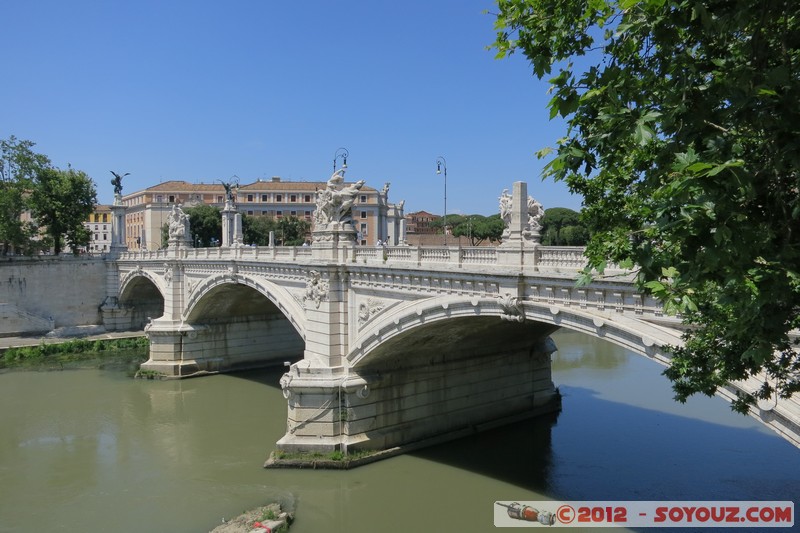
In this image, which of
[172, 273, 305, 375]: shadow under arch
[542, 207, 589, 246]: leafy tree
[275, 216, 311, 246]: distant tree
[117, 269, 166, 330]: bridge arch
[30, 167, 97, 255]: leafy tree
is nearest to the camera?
[172, 273, 305, 375]: shadow under arch

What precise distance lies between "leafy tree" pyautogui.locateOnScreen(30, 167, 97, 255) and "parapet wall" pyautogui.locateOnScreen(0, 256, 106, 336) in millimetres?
3545

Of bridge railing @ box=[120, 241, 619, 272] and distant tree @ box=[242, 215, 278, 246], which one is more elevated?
distant tree @ box=[242, 215, 278, 246]

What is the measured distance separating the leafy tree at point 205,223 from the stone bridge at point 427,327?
34.5 meters

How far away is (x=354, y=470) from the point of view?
59.1 feet

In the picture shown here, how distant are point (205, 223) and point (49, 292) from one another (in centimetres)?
2126

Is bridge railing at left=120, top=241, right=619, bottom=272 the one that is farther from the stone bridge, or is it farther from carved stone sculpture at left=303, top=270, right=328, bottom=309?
carved stone sculpture at left=303, top=270, right=328, bottom=309

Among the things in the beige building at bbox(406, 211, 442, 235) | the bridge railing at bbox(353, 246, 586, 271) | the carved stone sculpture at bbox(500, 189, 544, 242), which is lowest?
the bridge railing at bbox(353, 246, 586, 271)

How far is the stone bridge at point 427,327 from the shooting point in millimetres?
11805

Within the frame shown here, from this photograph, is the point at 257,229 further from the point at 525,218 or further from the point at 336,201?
the point at 525,218

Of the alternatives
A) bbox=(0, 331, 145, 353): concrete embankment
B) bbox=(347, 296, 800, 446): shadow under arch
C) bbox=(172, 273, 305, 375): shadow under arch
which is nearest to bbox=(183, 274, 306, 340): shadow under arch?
bbox=(172, 273, 305, 375): shadow under arch

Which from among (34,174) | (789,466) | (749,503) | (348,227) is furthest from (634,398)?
(34,174)

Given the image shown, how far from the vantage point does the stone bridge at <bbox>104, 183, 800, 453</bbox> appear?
11805 millimetres

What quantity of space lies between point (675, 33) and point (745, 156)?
1.15 m

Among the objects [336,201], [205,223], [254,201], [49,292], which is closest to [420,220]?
[254,201]
